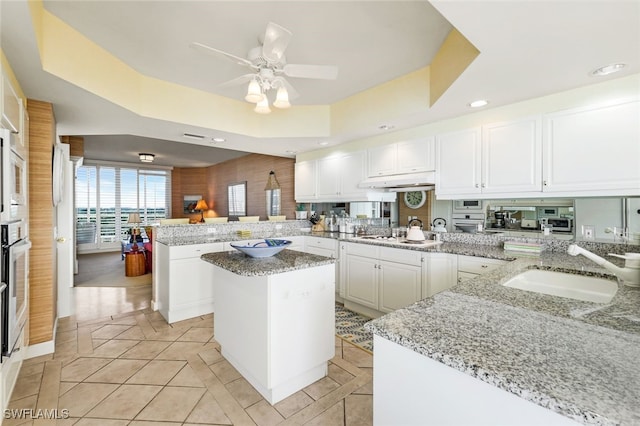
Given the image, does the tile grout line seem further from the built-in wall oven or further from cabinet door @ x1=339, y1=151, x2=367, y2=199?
cabinet door @ x1=339, y1=151, x2=367, y2=199

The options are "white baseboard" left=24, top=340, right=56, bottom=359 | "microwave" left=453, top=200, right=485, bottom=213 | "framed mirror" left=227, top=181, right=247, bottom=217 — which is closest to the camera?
"white baseboard" left=24, top=340, right=56, bottom=359

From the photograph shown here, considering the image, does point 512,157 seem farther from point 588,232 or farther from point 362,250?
point 362,250

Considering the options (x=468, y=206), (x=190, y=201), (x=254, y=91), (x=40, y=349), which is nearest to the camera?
(x=254, y=91)

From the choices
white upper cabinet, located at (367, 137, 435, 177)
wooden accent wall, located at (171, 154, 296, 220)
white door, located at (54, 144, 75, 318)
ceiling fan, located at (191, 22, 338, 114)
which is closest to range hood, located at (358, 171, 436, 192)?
white upper cabinet, located at (367, 137, 435, 177)

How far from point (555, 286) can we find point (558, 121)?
55.6 inches

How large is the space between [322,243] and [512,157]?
236 cm

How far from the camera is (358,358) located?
95.0 inches

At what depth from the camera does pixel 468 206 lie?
10.3ft

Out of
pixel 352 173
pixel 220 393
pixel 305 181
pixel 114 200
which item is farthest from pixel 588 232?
pixel 114 200

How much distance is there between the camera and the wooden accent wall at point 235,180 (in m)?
5.56

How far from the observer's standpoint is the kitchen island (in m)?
1.83

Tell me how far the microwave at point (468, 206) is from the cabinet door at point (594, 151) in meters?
0.67

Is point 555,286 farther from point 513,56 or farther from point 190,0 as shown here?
point 190,0

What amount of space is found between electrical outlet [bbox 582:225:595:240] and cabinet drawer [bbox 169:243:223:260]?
3.63m
